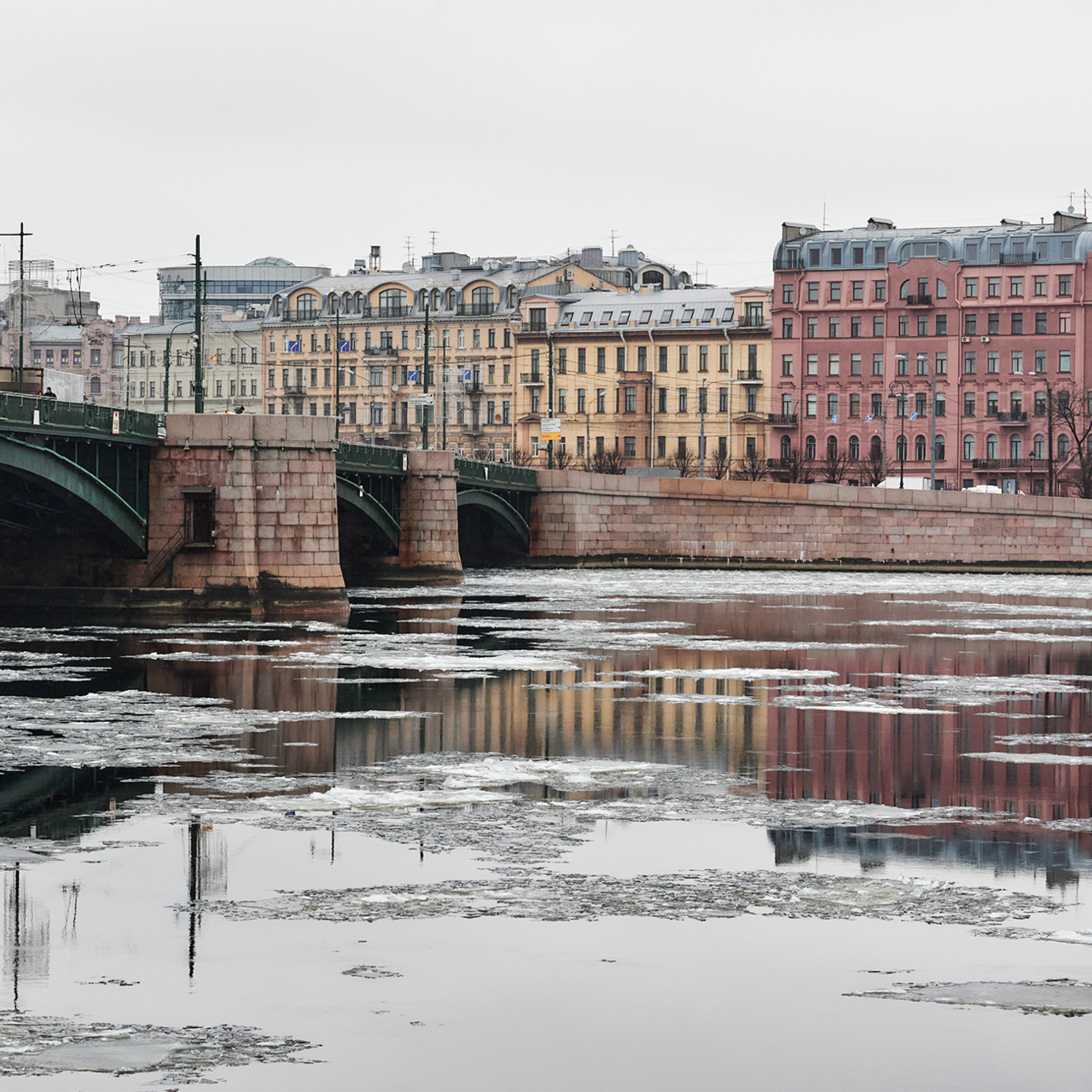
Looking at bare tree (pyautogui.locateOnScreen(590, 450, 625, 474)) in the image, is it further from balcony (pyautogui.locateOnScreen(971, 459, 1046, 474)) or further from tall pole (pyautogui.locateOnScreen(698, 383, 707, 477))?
balcony (pyautogui.locateOnScreen(971, 459, 1046, 474))

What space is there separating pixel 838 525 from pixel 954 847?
56.1 meters

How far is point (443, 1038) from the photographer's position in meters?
10.1

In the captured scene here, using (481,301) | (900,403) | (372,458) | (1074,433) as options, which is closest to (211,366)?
(481,301)

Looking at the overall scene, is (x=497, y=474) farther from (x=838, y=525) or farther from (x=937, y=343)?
(x=937, y=343)

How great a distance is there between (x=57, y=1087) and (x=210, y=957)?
236cm

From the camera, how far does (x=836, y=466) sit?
323 ft

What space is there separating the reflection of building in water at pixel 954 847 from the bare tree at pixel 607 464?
3345 inches

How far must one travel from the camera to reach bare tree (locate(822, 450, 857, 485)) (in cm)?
9806

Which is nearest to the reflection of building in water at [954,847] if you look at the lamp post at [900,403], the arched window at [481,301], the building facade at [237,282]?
the lamp post at [900,403]

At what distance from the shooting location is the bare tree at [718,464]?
102m

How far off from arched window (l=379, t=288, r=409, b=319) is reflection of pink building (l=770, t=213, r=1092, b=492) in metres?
22.2

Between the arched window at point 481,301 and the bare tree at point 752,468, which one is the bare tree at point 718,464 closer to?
the bare tree at point 752,468

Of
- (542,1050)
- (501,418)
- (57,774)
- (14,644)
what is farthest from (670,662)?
(501,418)

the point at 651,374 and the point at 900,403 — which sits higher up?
the point at 651,374
